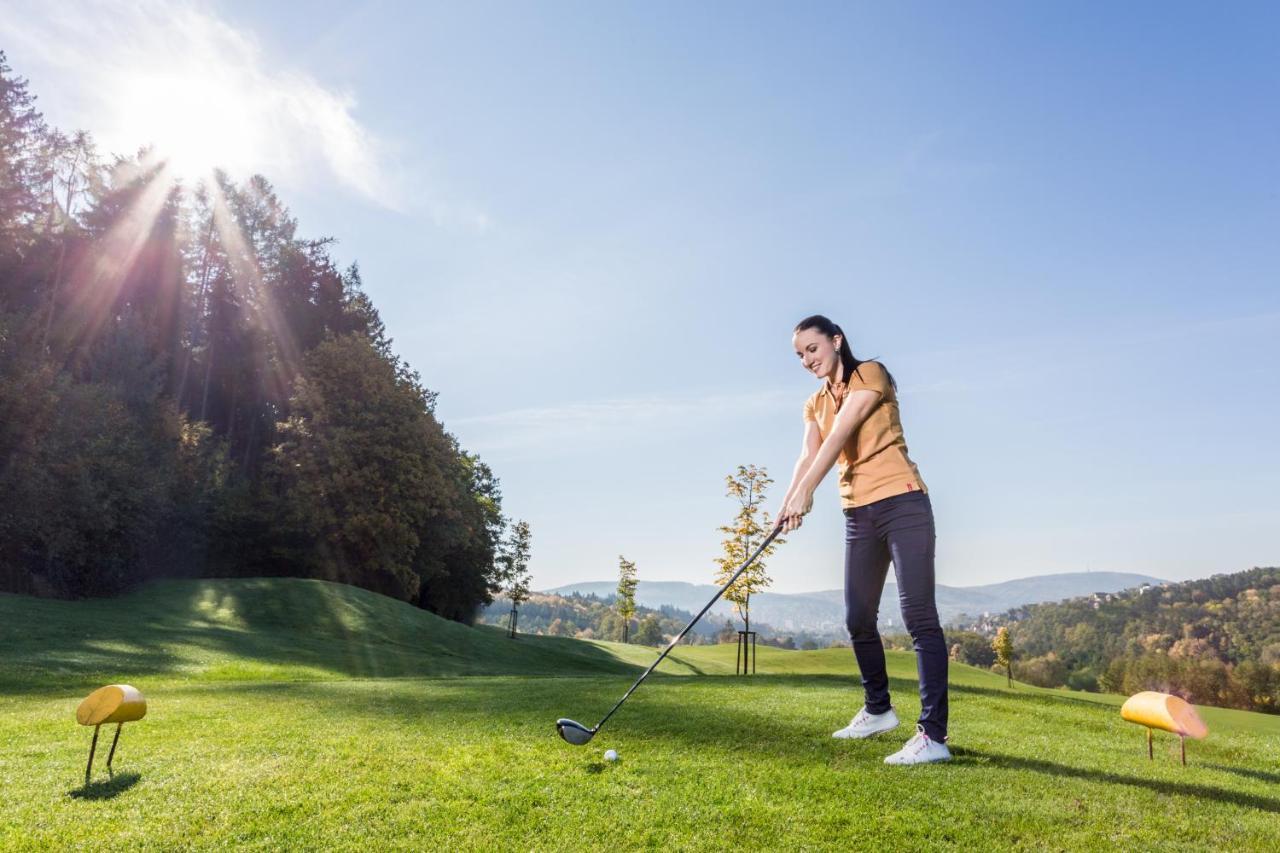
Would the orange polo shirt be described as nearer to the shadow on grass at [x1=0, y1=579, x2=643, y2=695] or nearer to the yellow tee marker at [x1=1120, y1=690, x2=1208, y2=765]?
the yellow tee marker at [x1=1120, y1=690, x2=1208, y2=765]

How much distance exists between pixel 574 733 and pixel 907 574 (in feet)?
7.65

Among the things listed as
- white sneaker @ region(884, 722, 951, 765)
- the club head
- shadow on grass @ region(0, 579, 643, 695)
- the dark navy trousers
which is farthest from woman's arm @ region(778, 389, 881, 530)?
shadow on grass @ region(0, 579, 643, 695)

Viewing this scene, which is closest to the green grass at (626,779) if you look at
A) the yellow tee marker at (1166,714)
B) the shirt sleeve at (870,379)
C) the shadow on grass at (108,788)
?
the shadow on grass at (108,788)

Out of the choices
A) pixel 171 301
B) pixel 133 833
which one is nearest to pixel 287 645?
pixel 133 833

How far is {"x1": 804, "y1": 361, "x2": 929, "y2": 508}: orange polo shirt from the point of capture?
4512mm

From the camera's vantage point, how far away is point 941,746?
4.27 metres

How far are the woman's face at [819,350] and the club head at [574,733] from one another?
280 cm

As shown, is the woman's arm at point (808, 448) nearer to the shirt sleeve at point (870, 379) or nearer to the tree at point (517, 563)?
the shirt sleeve at point (870, 379)

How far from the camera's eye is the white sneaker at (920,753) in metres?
4.16

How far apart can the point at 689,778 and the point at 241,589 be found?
89.4ft

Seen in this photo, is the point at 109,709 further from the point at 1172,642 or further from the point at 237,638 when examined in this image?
the point at 1172,642

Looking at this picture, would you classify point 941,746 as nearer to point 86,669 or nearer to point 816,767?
point 816,767

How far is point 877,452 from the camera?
4594 millimetres

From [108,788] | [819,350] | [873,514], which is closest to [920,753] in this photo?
[873,514]
